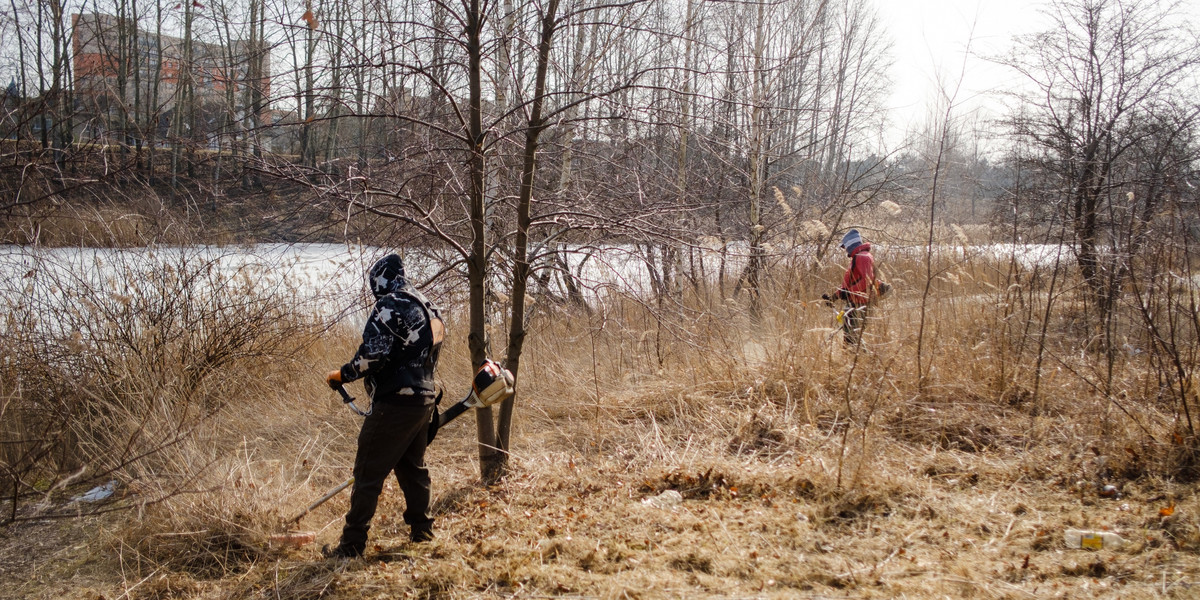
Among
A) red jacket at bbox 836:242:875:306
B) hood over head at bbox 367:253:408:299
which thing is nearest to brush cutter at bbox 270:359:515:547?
hood over head at bbox 367:253:408:299

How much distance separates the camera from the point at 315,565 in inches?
152

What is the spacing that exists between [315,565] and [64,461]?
2.77 m

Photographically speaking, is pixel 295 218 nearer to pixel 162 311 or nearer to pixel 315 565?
pixel 315 565

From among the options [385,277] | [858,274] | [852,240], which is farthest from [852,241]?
[385,277]

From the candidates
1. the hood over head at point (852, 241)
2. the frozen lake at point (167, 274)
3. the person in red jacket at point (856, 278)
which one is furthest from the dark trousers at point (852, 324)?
the hood over head at point (852, 241)

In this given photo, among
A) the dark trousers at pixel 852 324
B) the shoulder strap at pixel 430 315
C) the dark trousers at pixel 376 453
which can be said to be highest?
the shoulder strap at pixel 430 315

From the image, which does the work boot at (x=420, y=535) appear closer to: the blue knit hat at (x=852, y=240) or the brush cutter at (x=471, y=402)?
the brush cutter at (x=471, y=402)

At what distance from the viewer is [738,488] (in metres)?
4.68

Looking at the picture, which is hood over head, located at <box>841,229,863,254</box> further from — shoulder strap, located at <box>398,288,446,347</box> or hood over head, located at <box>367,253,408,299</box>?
hood over head, located at <box>367,253,408,299</box>

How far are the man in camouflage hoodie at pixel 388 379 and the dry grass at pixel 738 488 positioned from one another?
1.08 ft

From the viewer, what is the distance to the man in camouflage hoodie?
3.76 meters

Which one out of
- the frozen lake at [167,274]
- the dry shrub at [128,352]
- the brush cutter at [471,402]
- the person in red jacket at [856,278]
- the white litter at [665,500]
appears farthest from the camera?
the person in red jacket at [856,278]

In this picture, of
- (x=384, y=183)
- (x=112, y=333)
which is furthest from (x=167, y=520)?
(x=112, y=333)

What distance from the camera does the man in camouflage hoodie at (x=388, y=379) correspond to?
3758mm
